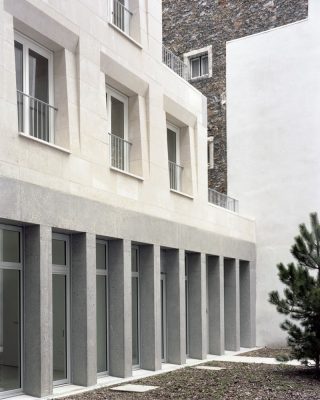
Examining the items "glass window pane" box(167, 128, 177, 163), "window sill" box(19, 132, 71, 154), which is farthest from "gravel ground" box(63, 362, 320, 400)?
"glass window pane" box(167, 128, 177, 163)

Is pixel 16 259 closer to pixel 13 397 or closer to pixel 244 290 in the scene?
pixel 13 397

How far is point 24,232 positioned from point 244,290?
11.1 meters

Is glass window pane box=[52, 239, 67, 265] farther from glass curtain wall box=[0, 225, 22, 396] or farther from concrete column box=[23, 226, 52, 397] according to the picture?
glass curtain wall box=[0, 225, 22, 396]

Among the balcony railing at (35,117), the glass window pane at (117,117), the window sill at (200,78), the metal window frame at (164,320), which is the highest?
the window sill at (200,78)

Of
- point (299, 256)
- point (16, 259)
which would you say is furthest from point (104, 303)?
point (299, 256)

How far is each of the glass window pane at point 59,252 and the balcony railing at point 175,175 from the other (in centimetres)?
526

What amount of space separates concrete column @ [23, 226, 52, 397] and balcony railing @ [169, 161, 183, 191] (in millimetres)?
6355

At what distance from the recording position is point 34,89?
11.2m

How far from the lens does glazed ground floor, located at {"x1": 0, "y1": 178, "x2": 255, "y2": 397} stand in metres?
10.3

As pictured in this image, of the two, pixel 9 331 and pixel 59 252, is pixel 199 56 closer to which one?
pixel 59 252

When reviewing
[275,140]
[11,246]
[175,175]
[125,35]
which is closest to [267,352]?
[175,175]

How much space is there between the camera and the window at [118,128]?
1362 centimetres

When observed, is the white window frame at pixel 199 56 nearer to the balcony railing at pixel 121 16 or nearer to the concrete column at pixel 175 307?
the balcony railing at pixel 121 16

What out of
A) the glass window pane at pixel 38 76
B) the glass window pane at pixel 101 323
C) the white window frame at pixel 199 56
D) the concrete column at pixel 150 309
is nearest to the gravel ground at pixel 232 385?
the concrete column at pixel 150 309
